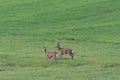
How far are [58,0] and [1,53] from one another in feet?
70.6

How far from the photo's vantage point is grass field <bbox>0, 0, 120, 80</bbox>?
76.6 feet

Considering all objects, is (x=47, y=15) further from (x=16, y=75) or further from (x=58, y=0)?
(x=16, y=75)

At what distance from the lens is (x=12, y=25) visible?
42.9 meters

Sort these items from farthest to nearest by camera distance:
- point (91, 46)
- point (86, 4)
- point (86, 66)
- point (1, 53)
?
point (86, 4)
point (91, 46)
point (1, 53)
point (86, 66)

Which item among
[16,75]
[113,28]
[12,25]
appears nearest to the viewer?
[16,75]

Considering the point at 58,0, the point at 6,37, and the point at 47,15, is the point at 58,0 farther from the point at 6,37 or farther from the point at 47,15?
the point at 6,37

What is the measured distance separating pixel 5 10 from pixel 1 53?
65.0ft

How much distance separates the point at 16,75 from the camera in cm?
2250

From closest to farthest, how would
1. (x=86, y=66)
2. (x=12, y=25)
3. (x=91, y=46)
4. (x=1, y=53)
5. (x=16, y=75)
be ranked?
(x=16, y=75) < (x=86, y=66) < (x=1, y=53) < (x=91, y=46) < (x=12, y=25)

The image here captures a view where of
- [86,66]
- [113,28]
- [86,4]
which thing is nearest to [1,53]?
[86,66]

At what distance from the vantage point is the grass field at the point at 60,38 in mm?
23359

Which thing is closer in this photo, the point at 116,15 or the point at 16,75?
the point at 16,75

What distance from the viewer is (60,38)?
121ft

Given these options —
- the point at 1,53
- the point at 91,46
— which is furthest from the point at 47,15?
the point at 1,53
